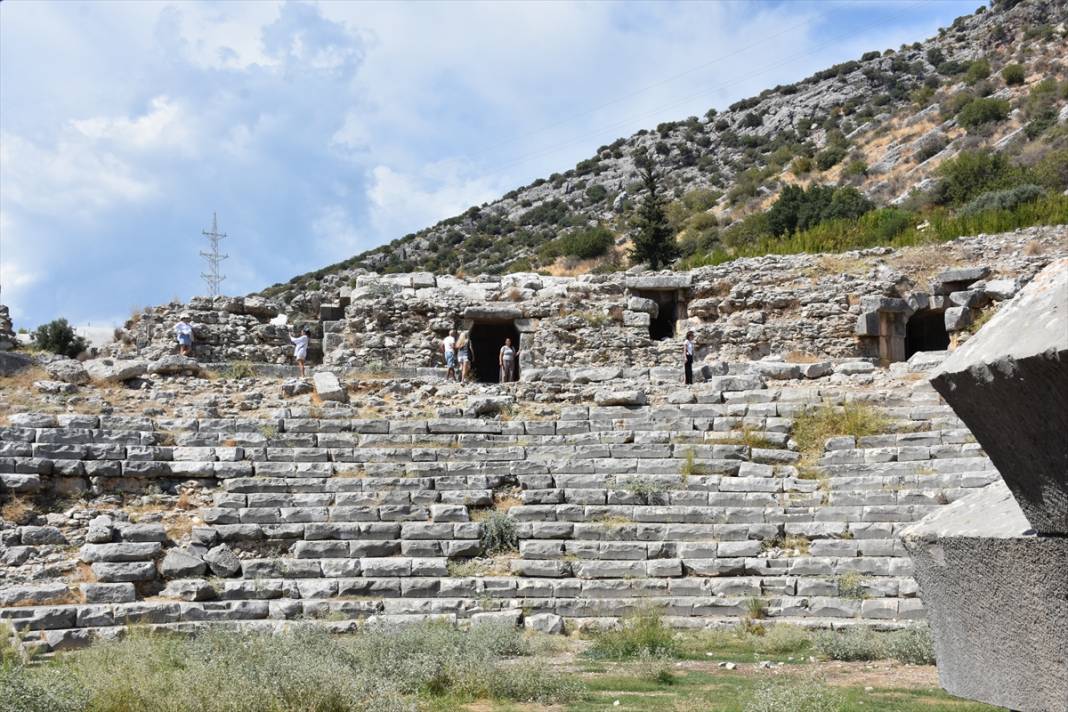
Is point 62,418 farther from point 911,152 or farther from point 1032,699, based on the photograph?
point 911,152

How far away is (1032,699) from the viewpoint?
8.59 feet

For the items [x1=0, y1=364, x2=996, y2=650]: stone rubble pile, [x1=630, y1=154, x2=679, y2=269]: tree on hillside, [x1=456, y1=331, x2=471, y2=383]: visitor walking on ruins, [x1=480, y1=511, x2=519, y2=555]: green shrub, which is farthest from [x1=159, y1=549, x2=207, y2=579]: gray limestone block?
[x1=630, y1=154, x2=679, y2=269]: tree on hillside

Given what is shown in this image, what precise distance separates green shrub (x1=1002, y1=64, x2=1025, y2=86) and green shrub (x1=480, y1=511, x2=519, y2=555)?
41.8 metres

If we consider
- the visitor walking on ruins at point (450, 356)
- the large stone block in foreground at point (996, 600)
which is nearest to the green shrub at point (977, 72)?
the visitor walking on ruins at point (450, 356)

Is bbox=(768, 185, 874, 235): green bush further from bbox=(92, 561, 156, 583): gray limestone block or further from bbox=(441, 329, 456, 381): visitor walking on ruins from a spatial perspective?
bbox=(92, 561, 156, 583): gray limestone block

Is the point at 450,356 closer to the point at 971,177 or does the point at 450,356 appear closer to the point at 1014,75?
the point at 971,177

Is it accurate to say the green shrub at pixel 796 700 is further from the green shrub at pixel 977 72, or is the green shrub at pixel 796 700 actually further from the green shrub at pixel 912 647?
the green shrub at pixel 977 72

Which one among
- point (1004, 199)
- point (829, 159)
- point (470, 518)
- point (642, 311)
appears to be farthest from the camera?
point (829, 159)

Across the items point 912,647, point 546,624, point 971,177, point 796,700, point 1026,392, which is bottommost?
point 546,624

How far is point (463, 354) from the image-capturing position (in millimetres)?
20297

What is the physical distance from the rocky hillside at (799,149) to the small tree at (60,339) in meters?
9.54

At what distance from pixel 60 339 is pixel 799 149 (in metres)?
37.0

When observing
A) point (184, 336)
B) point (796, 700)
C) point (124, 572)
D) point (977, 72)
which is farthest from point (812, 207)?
point (796, 700)

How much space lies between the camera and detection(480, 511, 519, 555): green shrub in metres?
12.4
